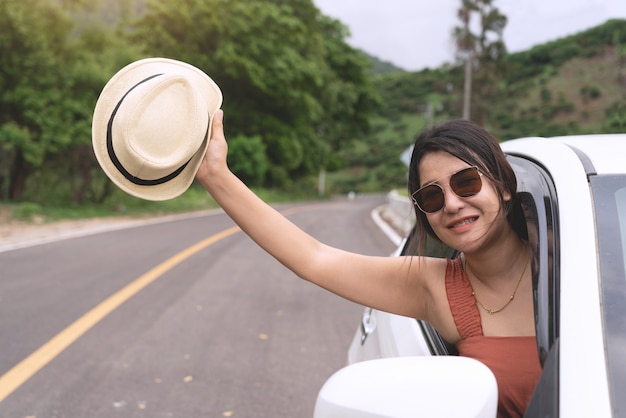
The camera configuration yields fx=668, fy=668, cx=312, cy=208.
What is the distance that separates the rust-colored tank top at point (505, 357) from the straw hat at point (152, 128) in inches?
36.9

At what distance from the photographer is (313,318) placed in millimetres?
6828

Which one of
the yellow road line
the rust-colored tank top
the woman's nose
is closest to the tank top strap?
the rust-colored tank top

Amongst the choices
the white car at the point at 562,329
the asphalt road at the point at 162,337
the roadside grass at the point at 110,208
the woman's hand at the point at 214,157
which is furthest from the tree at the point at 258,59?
the white car at the point at 562,329

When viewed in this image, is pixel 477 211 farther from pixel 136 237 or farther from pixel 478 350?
pixel 136 237

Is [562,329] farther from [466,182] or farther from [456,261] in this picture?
[456,261]

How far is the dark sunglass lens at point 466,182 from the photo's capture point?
183 cm

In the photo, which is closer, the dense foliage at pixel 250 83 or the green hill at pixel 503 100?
the dense foliage at pixel 250 83

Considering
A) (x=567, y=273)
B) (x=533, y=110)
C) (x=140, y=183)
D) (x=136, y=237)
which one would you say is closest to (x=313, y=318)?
(x=140, y=183)

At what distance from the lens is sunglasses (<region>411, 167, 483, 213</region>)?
72.0 inches

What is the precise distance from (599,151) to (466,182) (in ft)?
1.17

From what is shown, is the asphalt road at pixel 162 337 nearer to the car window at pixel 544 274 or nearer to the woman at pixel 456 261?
the woman at pixel 456 261

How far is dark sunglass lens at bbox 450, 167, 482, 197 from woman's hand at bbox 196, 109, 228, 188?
707mm

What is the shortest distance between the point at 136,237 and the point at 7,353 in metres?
9.40

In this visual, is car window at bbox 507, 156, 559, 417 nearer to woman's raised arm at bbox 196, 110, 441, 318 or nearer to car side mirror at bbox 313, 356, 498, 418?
car side mirror at bbox 313, 356, 498, 418
